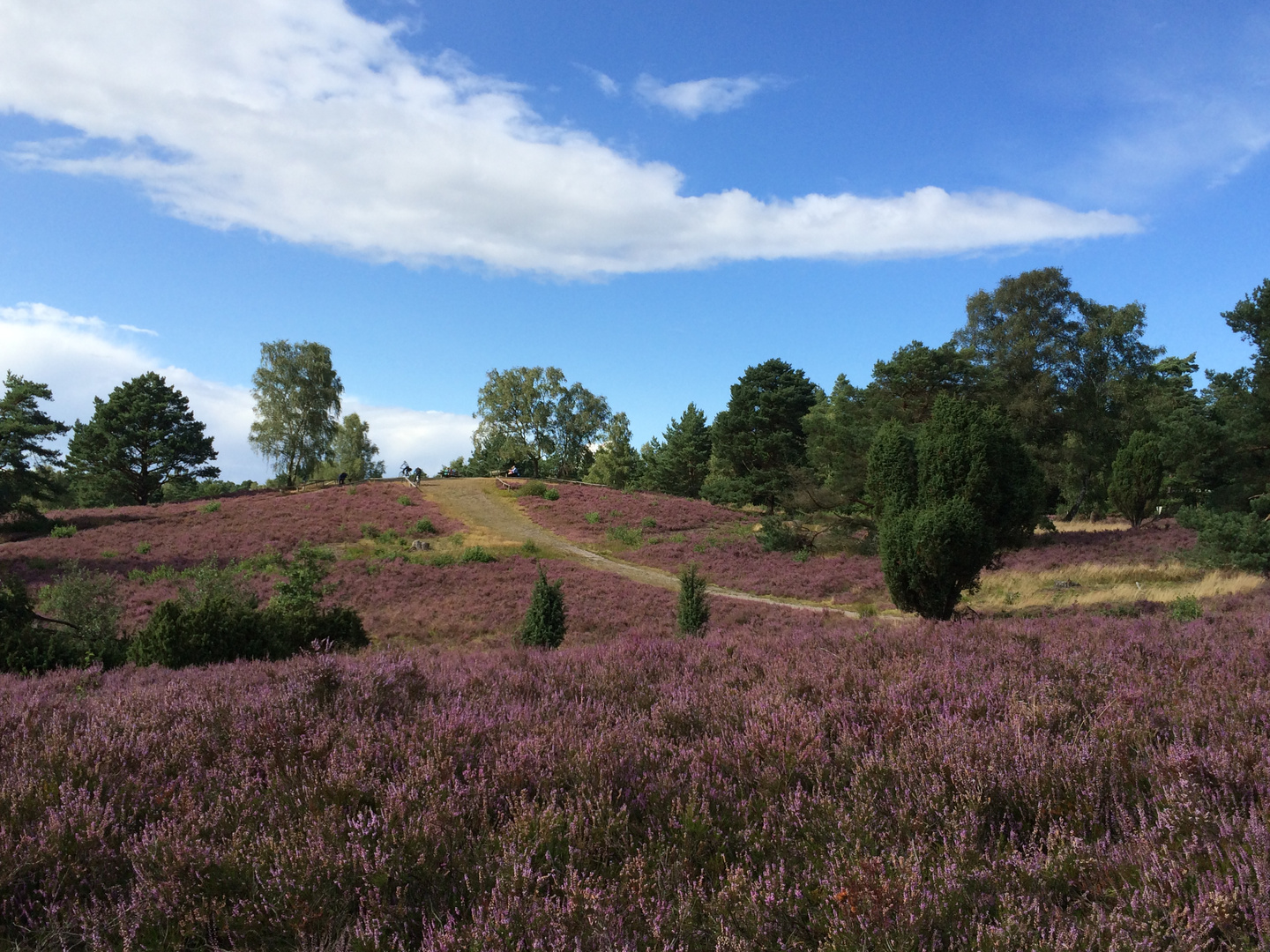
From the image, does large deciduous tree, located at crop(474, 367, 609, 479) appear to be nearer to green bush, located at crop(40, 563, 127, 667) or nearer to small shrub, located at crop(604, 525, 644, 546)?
small shrub, located at crop(604, 525, 644, 546)

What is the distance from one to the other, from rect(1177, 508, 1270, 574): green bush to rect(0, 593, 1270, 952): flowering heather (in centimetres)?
1979

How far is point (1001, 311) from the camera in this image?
36.7m

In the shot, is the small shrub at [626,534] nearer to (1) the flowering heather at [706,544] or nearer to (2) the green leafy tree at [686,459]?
(1) the flowering heather at [706,544]

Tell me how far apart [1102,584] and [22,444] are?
→ 45813 millimetres

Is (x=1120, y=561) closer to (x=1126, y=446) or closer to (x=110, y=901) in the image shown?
(x=1126, y=446)

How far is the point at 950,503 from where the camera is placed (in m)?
14.5

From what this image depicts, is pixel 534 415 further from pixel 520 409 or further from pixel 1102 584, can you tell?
pixel 1102 584

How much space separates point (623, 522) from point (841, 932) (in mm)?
35746

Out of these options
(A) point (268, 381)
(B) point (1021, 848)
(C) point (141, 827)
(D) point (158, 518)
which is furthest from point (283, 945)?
(A) point (268, 381)

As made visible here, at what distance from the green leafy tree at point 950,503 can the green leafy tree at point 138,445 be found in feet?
172

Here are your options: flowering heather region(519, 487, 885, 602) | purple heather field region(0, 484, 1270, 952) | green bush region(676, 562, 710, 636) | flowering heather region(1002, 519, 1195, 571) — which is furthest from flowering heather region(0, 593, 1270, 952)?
flowering heather region(1002, 519, 1195, 571)

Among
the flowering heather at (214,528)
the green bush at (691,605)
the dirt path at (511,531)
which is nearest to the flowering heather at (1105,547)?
the dirt path at (511,531)

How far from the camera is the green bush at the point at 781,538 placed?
30250 millimetres

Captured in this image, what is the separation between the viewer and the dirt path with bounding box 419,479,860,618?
79.4 ft
